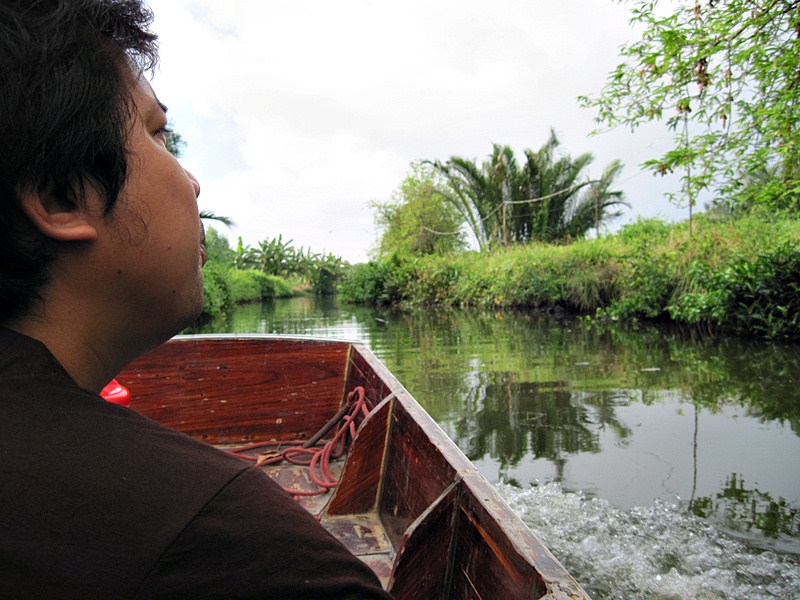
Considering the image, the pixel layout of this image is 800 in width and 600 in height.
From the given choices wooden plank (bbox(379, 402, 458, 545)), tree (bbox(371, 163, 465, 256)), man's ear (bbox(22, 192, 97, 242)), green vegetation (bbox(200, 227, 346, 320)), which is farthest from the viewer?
green vegetation (bbox(200, 227, 346, 320))

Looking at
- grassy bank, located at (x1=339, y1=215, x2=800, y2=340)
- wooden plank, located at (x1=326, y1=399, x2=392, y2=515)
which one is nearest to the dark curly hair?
wooden plank, located at (x1=326, y1=399, x2=392, y2=515)

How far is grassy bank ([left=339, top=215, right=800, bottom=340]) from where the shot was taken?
840cm

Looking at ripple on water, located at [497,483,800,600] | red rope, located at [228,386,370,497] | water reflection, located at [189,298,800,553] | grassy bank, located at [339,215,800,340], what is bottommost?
ripple on water, located at [497,483,800,600]

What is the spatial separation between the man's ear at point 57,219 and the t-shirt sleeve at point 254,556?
0.96 ft

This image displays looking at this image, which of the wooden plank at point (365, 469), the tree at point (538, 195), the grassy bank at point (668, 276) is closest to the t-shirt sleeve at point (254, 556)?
the wooden plank at point (365, 469)

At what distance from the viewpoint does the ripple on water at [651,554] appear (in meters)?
2.59

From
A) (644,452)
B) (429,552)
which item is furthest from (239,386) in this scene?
(644,452)

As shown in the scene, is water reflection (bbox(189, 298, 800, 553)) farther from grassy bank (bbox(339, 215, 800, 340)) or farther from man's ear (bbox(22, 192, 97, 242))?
man's ear (bbox(22, 192, 97, 242))

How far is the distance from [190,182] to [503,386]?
226 inches

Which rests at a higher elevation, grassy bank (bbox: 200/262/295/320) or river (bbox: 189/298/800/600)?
grassy bank (bbox: 200/262/295/320)

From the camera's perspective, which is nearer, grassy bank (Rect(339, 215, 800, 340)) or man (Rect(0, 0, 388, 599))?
man (Rect(0, 0, 388, 599))

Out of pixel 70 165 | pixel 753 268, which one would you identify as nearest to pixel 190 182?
pixel 70 165

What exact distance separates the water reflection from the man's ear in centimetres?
319

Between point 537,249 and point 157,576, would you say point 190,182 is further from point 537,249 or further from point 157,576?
point 537,249
